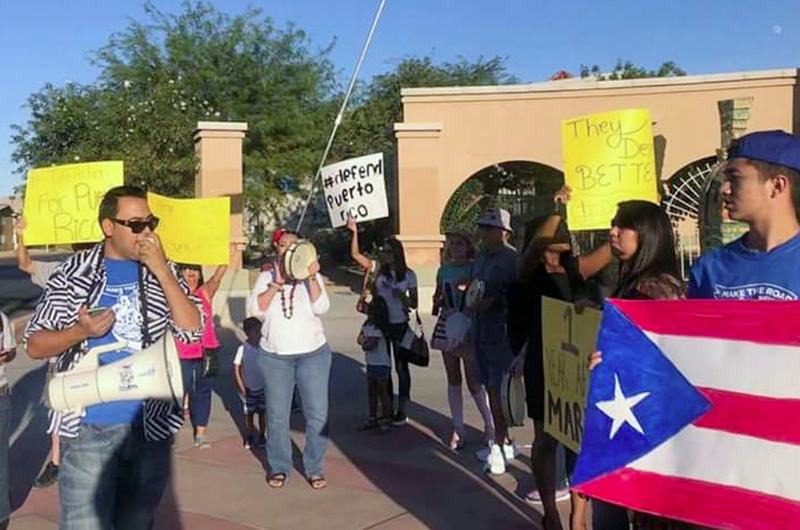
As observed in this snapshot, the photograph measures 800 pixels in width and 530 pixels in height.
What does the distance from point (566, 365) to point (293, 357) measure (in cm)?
243

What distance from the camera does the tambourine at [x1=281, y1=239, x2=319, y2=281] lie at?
608 cm

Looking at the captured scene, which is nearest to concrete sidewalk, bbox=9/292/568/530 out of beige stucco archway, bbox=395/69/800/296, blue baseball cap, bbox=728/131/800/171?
blue baseball cap, bbox=728/131/800/171

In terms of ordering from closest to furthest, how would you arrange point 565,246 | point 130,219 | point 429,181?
point 130,219, point 565,246, point 429,181

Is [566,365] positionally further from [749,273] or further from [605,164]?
[605,164]

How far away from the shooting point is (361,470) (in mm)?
6664

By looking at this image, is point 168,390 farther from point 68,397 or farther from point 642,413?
point 642,413

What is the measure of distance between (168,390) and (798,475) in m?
2.23

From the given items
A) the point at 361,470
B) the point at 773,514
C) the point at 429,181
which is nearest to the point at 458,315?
the point at 361,470

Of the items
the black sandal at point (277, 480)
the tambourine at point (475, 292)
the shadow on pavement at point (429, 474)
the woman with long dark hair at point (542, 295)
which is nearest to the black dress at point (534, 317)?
the woman with long dark hair at point (542, 295)

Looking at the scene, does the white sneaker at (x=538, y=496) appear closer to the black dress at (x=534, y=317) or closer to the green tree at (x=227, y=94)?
the black dress at (x=534, y=317)

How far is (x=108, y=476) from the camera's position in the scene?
344 centimetres

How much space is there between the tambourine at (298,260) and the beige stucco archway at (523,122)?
40.7 feet

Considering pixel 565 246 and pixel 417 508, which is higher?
pixel 565 246

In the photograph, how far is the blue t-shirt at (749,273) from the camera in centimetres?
282
